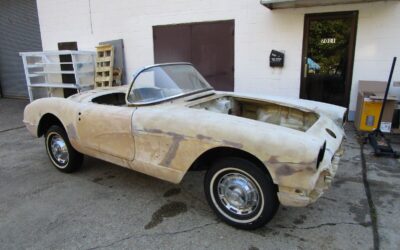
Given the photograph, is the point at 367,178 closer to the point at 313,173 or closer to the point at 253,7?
the point at 313,173

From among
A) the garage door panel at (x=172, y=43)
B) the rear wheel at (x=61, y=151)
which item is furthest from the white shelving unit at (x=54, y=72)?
the rear wheel at (x=61, y=151)

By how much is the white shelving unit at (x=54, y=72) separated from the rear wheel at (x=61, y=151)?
14.6ft

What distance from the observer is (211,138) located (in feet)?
9.07

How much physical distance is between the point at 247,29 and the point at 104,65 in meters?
4.37

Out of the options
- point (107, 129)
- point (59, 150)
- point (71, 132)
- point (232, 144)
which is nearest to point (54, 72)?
point (59, 150)

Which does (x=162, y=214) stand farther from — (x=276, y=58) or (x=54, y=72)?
(x=54, y=72)

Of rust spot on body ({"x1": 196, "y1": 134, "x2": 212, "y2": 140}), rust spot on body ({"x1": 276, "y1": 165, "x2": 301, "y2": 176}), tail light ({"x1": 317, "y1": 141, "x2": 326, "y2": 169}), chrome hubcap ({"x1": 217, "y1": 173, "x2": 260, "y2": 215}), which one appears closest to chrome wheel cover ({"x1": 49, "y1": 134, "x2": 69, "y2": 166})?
rust spot on body ({"x1": 196, "y1": 134, "x2": 212, "y2": 140})

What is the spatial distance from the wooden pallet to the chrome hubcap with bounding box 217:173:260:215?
6699mm

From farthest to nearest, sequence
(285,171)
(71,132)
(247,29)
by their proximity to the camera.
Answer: (247,29)
(71,132)
(285,171)

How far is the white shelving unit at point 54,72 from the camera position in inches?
347

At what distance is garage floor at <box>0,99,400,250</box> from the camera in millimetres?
2764

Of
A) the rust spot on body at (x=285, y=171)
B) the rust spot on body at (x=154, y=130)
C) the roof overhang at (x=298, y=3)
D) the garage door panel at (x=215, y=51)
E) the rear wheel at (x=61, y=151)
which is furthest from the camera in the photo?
the garage door panel at (x=215, y=51)

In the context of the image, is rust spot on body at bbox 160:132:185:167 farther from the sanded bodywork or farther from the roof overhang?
the roof overhang

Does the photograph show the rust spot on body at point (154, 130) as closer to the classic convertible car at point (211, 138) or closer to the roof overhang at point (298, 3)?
the classic convertible car at point (211, 138)
